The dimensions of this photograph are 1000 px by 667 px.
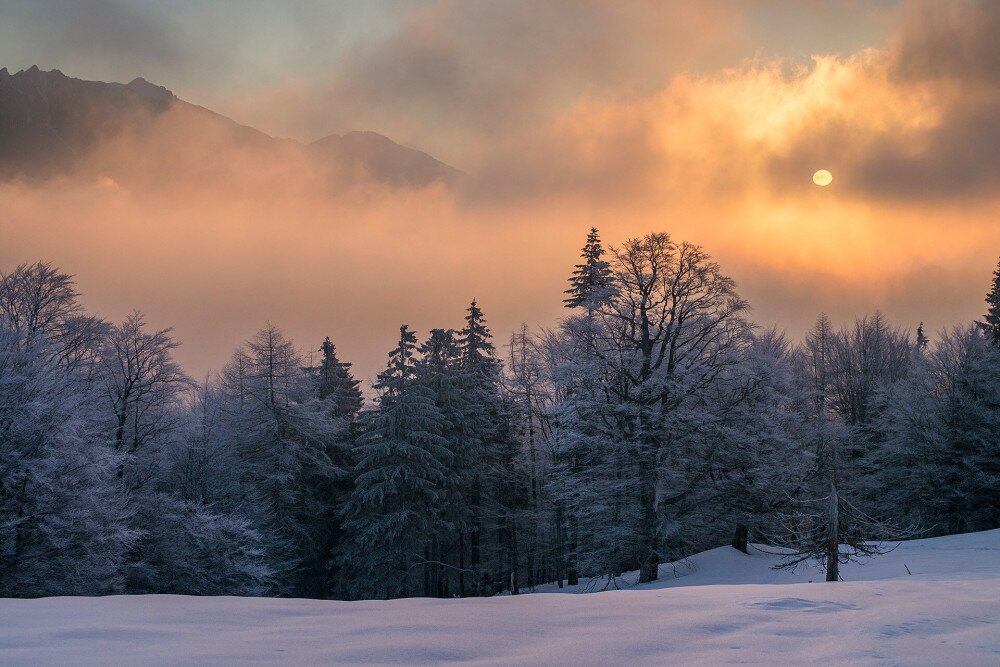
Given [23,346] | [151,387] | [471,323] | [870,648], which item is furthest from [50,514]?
[471,323]

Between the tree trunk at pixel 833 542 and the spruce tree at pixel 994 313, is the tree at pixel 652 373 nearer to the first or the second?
the tree trunk at pixel 833 542

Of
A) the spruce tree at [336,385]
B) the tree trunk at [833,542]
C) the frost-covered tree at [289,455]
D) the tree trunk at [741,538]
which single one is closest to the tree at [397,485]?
the frost-covered tree at [289,455]

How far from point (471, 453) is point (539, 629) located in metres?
38.4

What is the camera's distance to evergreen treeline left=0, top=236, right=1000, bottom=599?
21734mm

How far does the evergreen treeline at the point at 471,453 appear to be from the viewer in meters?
21.7

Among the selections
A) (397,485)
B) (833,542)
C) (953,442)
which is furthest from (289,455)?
(953,442)

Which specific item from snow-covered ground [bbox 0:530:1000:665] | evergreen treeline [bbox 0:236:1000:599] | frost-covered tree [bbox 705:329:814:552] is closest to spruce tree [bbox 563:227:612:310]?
evergreen treeline [bbox 0:236:1000:599]

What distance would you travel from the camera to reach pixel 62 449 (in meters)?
21.0

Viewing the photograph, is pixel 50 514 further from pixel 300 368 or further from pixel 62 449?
pixel 300 368

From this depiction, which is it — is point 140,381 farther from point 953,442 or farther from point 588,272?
point 953,442

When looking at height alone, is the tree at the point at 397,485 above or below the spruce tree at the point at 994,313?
below

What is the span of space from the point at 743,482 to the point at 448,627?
24358 millimetres

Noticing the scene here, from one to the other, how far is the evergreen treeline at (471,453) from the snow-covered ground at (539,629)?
30.1 ft

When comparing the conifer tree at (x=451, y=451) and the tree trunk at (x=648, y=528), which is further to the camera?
the conifer tree at (x=451, y=451)
